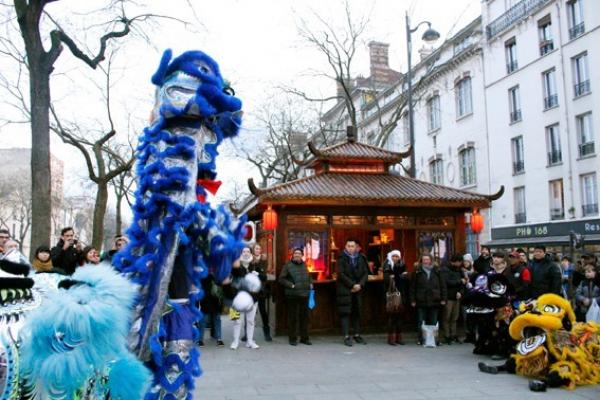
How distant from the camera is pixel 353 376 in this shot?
6.96 metres

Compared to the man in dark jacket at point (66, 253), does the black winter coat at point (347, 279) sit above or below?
below

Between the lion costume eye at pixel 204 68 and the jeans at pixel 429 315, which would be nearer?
the lion costume eye at pixel 204 68

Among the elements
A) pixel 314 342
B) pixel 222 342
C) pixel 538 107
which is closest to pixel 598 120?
pixel 538 107

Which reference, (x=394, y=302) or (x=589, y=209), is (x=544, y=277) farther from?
(x=589, y=209)

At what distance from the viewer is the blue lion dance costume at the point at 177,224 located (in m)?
2.85

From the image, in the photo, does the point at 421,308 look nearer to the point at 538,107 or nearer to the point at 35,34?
the point at 35,34

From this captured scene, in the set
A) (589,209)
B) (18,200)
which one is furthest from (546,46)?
(18,200)

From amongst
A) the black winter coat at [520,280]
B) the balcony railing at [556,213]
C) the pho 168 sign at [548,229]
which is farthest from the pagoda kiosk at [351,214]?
the balcony railing at [556,213]

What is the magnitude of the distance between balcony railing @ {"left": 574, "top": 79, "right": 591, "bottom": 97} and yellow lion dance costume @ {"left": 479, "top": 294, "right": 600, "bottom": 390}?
17.1 m

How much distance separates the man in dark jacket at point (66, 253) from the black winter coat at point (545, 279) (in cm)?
730

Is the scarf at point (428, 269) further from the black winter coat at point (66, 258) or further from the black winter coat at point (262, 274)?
the black winter coat at point (66, 258)

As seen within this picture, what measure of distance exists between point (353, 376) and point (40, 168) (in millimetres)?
6392

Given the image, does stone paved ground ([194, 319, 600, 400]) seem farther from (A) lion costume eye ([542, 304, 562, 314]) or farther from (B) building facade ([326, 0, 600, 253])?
(B) building facade ([326, 0, 600, 253])

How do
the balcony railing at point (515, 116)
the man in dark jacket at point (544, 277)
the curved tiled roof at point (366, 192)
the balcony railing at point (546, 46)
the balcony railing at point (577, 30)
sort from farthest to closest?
the balcony railing at point (515, 116), the balcony railing at point (546, 46), the balcony railing at point (577, 30), the curved tiled roof at point (366, 192), the man in dark jacket at point (544, 277)
